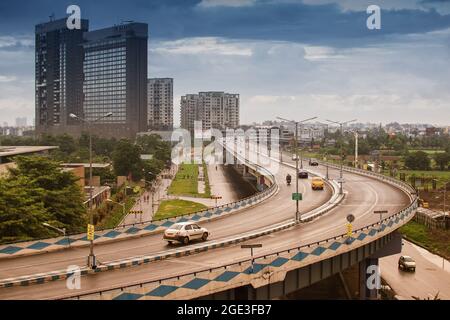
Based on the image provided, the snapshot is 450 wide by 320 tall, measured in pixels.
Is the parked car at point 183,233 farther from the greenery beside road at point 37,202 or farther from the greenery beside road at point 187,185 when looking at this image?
→ the greenery beside road at point 187,185

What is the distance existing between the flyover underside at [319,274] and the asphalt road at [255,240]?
7.43ft

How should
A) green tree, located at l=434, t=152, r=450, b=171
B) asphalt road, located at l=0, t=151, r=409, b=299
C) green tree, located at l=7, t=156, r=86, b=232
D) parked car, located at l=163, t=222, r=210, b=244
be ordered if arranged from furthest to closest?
green tree, located at l=434, t=152, r=450, b=171, green tree, located at l=7, t=156, r=86, b=232, parked car, located at l=163, t=222, r=210, b=244, asphalt road, located at l=0, t=151, r=409, b=299

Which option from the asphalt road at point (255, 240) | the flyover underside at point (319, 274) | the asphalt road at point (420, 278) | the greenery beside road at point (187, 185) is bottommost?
the asphalt road at point (420, 278)

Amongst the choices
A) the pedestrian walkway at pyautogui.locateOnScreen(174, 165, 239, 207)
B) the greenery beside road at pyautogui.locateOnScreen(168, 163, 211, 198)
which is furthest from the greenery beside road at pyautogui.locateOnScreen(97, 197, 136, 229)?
the greenery beside road at pyautogui.locateOnScreen(168, 163, 211, 198)

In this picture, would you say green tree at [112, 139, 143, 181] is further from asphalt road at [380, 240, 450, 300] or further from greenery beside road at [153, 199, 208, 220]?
asphalt road at [380, 240, 450, 300]

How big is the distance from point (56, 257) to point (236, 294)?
10395mm

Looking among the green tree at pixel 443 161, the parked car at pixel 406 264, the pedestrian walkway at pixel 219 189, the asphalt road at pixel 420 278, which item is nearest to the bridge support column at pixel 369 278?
the asphalt road at pixel 420 278

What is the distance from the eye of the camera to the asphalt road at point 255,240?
2562cm

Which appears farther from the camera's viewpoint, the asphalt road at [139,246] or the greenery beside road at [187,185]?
the greenery beside road at [187,185]

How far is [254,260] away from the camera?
1145 inches

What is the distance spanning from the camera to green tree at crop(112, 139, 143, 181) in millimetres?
117188

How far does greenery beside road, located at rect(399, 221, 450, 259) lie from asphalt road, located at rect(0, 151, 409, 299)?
8619 mm
